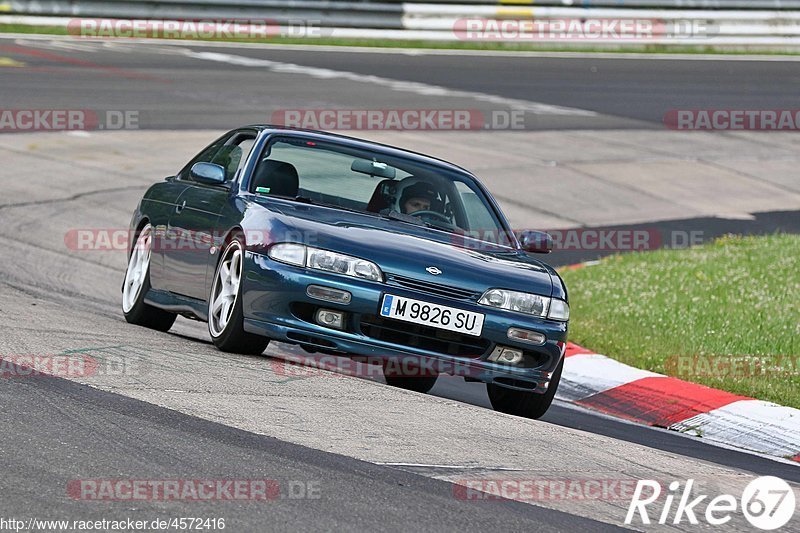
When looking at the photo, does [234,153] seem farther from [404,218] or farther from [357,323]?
[357,323]

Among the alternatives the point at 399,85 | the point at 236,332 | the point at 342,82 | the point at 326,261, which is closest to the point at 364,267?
the point at 326,261

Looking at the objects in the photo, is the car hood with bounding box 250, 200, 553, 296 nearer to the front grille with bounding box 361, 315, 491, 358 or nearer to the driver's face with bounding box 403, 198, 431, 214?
the front grille with bounding box 361, 315, 491, 358

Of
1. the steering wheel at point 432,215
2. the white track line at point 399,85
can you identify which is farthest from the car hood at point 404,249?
the white track line at point 399,85

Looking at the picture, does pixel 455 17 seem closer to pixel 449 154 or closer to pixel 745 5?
pixel 745 5

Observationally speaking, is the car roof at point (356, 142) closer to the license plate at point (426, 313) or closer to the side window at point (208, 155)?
the side window at point (208, 155)

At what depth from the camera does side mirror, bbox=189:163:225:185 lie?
8797mm

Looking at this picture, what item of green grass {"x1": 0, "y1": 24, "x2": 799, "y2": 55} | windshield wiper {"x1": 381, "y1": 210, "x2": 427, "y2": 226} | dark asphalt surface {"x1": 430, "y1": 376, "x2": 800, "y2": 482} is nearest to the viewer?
dark asphalt surface {"x1": 430, "y1": 376, "x2": 800, "y2": 482}

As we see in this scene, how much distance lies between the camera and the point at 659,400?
9.18 metres

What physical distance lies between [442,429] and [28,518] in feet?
8.04

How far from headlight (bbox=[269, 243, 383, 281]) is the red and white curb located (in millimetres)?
2209

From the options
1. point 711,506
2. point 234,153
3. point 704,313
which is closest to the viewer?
point 711,506

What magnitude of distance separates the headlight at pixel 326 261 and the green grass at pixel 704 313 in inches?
117

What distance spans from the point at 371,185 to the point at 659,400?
226 cm

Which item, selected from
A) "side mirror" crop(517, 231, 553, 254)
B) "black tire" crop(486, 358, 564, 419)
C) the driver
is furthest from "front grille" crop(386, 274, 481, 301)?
"side mirror" crop(517, 231, 553, 254)
